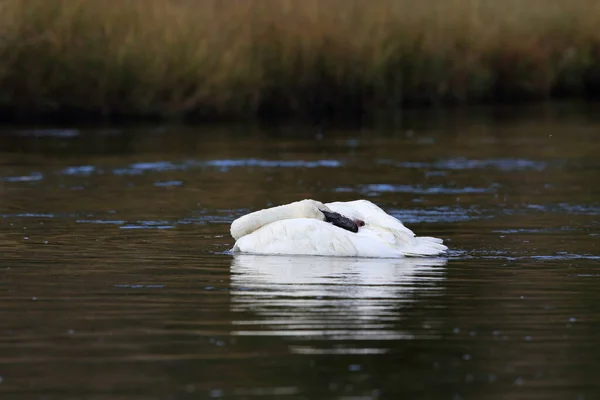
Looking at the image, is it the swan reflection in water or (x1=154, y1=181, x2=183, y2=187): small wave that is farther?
(x1=154, y1=181, x2=183, y2=187): small wave

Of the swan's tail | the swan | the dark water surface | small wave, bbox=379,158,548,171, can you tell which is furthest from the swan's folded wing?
small wave, bbox=379,158,548,171

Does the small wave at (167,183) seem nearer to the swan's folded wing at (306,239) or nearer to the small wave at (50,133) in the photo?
the small wave at (50,133)

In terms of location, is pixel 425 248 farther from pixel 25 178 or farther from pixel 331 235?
pixel 25 178

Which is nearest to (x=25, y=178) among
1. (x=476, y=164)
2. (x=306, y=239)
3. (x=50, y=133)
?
(x=476, y=164)

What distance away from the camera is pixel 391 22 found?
31.3 metres

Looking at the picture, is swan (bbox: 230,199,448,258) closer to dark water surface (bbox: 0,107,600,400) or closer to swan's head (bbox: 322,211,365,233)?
swan's head (bbox: 322,211,365,233)

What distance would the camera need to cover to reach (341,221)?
42.6 ft

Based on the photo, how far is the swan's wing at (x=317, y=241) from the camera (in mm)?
12641

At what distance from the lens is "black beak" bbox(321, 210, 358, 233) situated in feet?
42.4

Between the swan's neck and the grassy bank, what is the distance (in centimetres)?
1516

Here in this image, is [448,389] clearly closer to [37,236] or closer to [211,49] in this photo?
[37,236]

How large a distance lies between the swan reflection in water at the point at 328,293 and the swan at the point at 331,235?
3.3 inches

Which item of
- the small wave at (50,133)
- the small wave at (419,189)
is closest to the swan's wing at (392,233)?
the small wave at (419,189)

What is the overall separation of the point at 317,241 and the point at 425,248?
35.1 inches
